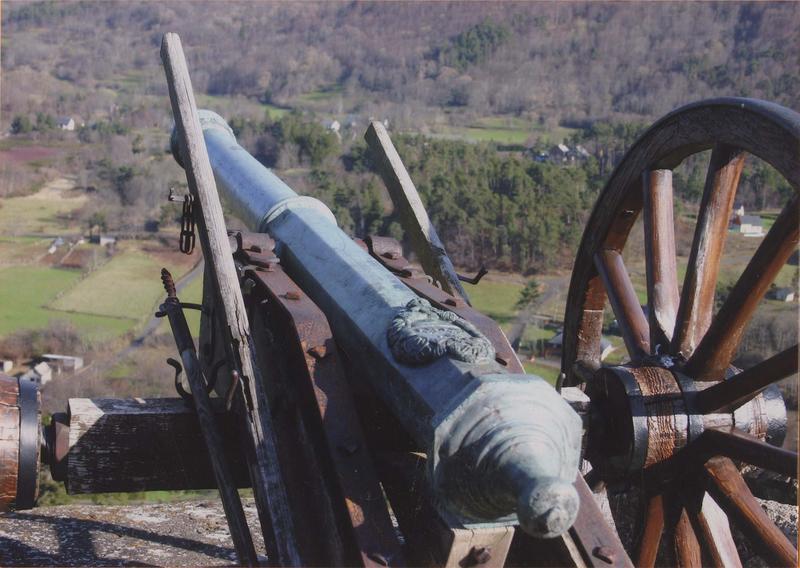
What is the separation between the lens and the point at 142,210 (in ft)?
148

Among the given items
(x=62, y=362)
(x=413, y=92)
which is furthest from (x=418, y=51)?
(x=62, y=362)

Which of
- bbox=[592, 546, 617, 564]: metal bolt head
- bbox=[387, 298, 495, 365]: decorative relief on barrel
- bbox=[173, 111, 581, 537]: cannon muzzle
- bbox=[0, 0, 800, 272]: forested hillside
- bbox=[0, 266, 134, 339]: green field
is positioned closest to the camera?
bbox=[173, 111, 581, 537]: cannon muzzle

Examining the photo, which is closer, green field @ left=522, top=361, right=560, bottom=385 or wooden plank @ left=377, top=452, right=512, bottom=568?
wooden plank @ left=377, top=452, right=512, bottom=568

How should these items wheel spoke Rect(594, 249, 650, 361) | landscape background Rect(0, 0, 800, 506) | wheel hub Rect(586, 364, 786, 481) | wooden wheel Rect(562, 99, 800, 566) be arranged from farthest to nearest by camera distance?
landscape background Rect(0, 0, 800, 506)
wheel spoke Rect(594, 249, 650, 361)
wheel hub Rect(586, 364, 786, 481)
wooden wheel Rect(562, 99, 800, 566)

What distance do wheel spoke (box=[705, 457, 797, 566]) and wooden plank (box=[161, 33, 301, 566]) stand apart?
4.15ft

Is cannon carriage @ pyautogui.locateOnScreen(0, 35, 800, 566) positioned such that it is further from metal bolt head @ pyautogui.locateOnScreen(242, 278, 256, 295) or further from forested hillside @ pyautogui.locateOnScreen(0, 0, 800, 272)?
forested hillside @ pyautogui.locateOnScreen(0, 0, 800, 272)

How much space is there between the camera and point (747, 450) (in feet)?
9.24

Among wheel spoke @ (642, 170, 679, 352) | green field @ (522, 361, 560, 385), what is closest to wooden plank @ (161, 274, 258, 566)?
wheel spoke @ (642, 170, 679, 352)

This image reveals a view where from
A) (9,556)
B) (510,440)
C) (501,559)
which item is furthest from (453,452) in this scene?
(9,556)

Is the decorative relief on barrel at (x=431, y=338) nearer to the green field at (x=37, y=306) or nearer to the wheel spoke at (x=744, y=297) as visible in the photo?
the wheel spoke at (x=744, y=297)

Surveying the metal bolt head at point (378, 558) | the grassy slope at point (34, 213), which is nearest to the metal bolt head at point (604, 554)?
the metal bolt head at point (378, 558)

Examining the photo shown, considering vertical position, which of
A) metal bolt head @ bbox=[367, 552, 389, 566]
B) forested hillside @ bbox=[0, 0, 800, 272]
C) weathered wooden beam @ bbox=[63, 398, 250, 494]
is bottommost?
forested hillside @ bbox=[0, 0, 800, 272]

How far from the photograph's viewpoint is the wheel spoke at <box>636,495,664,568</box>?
3125mm

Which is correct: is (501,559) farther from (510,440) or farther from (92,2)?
(92,2)
